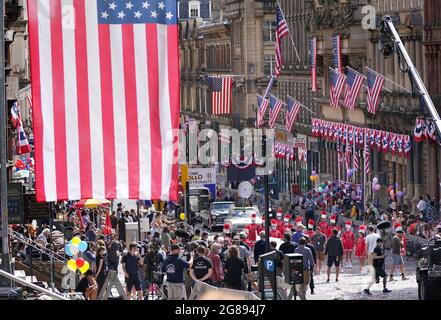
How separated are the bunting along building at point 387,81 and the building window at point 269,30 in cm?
2911

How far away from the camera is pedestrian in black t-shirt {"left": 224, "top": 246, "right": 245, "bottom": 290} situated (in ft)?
86.8

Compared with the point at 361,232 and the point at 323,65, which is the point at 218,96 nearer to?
the point at 323,65

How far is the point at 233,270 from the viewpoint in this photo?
26.5m

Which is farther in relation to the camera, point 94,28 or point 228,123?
point 228,123

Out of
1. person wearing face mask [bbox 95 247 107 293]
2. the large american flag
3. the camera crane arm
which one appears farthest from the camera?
the camera crane arm

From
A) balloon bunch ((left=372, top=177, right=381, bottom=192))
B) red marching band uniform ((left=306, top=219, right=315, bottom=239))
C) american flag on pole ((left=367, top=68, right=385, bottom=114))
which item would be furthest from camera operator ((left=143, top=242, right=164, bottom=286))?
balloon bunch ((left=372, top=177, right=381, bottom=192))

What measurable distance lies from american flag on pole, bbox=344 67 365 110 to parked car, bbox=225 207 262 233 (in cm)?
548

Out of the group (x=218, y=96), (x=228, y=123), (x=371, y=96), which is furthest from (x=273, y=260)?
(x=228, y=123)

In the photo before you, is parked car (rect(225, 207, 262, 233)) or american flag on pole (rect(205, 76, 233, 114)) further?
american flag on pole (rect(205, 76, 233, 114))

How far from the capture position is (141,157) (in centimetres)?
1467

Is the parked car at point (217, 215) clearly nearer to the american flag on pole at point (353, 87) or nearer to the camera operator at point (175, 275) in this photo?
the american flag on pole at point (353, 87)

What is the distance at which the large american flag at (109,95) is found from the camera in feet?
47.8

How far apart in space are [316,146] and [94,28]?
72053mm

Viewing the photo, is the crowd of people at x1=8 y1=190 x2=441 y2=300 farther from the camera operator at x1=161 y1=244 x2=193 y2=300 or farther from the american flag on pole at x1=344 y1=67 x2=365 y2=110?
the american flag on pole at x1=344 y1=67 x2=365 y2=110
